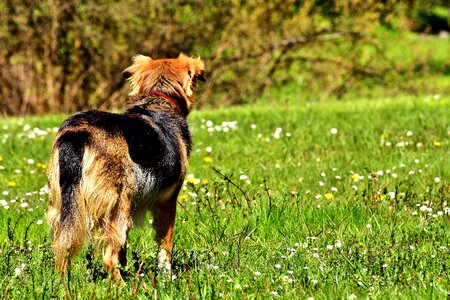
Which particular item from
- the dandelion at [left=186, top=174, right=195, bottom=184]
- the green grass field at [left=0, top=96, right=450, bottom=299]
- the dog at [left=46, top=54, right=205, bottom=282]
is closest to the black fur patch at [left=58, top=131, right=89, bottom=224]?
the dog at [left=46, top=54, right=205, bottom=282]

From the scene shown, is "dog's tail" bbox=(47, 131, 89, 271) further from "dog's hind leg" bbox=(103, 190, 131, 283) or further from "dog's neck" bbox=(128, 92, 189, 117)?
"dog's neck" bbox=(128, 92, 189, 117)

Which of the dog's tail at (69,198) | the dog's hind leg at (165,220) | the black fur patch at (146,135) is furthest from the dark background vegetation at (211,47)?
the dog's tail at (69,198)

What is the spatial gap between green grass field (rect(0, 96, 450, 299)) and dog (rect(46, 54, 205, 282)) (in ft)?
0.52

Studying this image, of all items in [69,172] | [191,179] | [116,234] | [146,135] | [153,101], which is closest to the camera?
[69,172]

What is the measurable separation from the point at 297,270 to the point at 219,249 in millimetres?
806

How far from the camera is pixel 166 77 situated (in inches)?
236

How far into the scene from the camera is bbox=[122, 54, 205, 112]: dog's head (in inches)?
235

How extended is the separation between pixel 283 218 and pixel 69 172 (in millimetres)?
2121

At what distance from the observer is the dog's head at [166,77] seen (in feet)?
19.6

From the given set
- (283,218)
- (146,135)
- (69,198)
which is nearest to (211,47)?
(283,218)

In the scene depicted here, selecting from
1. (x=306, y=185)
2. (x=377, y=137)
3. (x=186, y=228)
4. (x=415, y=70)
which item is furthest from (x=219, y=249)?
(x=415, y=70)

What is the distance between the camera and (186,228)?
6.06m

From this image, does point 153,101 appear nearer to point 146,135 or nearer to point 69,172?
point 146,135

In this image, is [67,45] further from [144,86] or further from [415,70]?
[144,86]
